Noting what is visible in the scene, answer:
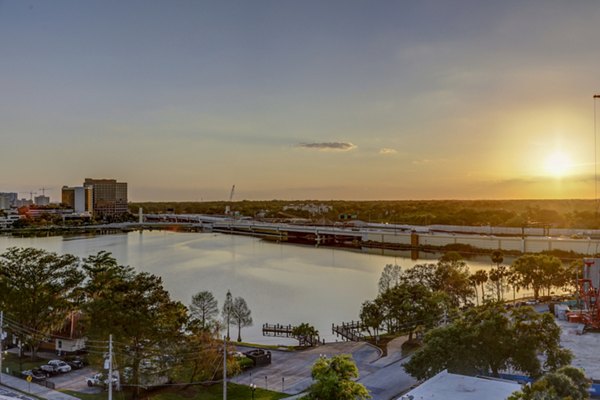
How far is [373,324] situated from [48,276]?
9.00 m

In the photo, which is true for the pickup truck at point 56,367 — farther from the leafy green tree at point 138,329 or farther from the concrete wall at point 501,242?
the concrete wall at point 501,242

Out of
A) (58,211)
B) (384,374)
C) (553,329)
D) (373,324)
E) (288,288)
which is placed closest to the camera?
(553,329)

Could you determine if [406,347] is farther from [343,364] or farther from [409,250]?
[409,250]

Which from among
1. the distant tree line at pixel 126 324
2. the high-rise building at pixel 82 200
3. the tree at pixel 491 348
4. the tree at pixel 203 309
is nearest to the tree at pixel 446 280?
the tree at pixel 203 309

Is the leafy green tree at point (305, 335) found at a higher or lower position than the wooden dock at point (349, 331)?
higher

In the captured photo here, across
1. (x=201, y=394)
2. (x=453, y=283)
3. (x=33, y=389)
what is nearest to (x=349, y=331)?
(x=453, y=283)

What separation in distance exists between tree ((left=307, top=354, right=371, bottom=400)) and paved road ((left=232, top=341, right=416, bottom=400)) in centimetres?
221

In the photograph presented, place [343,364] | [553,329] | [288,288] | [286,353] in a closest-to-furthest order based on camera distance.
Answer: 1. [343,364]
2. [553,329]
3. [286,353]
4. [288,288]

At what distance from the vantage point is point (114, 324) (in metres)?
10.4

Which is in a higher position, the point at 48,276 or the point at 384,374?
the point at 48,276

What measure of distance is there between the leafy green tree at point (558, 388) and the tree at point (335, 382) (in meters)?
2.34

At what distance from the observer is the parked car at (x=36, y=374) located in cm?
1134

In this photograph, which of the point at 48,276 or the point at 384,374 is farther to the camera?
the point at 48,276

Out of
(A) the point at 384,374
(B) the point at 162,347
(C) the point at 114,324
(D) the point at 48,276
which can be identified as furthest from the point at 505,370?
(D) the point at 48,276
